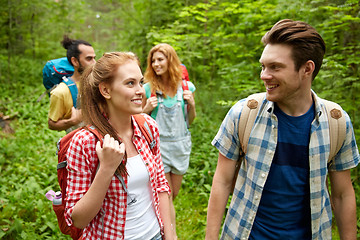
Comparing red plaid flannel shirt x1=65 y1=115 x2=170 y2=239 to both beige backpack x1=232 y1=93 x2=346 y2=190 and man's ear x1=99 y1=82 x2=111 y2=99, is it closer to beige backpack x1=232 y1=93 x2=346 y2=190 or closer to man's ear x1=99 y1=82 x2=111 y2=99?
man's ear x1=99 y1=82 x2=111 y2=99

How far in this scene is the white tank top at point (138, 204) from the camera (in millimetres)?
1911

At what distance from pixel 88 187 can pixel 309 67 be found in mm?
1647

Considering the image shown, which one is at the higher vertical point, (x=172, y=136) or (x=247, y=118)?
(x=247, y=118)

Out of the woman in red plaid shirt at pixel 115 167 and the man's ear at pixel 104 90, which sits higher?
the man's ear at pixel 104 90

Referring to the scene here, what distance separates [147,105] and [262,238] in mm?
2486

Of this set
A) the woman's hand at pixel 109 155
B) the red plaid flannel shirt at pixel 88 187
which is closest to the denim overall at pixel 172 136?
the red plaid flannel shirt at pixel 88 187

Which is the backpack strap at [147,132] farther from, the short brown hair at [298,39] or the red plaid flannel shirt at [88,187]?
the short brown hair at [298,39]

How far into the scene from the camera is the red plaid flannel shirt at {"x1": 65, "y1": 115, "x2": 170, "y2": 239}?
1722mm

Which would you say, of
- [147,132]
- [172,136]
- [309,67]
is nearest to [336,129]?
[309,67]

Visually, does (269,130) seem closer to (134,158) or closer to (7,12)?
(134,158)

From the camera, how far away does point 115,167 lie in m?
1.69

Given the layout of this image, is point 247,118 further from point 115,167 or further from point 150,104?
point 150,104

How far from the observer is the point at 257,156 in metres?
1.90

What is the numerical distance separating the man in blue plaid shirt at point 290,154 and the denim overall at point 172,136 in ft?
6.78
